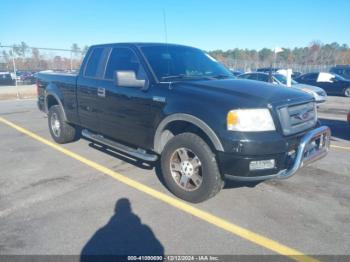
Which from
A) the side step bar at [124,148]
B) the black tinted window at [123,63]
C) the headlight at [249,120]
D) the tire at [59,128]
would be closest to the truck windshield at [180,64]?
the black tinted window at [123,63]

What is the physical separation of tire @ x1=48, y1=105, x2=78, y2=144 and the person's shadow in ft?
11.4

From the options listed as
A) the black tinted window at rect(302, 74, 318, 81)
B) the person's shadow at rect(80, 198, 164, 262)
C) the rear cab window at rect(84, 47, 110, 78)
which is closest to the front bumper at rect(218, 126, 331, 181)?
the person's shadow at rect(80, 198, 164, 262)

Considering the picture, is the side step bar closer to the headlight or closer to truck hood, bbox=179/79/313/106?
truck hood, bbox=179/79/313/106

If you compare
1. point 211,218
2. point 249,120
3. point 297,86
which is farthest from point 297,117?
point 297,86

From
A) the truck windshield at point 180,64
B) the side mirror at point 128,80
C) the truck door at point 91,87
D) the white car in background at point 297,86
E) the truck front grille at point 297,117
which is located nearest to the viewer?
the truck front grille at point 297,117

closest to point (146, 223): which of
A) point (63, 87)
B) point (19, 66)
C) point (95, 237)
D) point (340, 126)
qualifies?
point (95, 237)

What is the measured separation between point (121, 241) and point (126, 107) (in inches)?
82.1

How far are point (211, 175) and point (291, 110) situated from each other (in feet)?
3.96

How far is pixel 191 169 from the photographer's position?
3891mm

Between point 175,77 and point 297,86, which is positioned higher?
point 175,77

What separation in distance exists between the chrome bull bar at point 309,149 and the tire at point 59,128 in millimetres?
4593

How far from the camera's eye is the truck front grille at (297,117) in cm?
355

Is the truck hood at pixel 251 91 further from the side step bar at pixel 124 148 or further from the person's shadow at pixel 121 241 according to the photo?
the person's shadow at pixel 121 241

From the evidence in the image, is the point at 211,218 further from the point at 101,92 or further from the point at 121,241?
the point at 101,92
